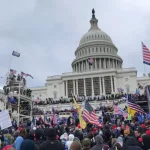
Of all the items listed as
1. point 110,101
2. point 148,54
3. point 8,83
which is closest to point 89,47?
point 110,101

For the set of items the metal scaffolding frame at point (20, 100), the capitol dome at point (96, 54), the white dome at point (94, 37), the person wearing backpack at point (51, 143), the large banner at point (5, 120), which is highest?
the white dome at point (94, 37)

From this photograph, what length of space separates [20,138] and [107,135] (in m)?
3.64

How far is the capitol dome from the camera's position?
9971 cm

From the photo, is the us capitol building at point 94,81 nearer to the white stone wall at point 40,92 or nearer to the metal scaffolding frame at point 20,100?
the white stone wall at point 40,92

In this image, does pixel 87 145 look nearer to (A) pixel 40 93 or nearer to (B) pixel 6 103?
(B) pixel 6 103

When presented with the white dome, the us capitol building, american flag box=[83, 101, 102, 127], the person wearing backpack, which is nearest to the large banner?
american flag box=[83, 101, 102, 127]

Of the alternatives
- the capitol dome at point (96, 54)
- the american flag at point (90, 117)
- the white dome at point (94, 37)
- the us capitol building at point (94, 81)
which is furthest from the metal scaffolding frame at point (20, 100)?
the white dome at point (94, 37)

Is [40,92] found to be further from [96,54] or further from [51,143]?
[51,143]

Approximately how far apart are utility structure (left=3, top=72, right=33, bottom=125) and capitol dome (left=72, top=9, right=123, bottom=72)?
52.6 metres

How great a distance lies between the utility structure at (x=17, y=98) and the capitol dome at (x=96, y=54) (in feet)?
173

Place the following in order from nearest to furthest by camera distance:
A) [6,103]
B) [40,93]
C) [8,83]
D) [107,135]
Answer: [107,135] < [6,103] < [8,83] < [40,93]

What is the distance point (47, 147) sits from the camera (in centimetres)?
672

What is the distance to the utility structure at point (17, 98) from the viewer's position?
38722 mm

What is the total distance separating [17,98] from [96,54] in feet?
206
